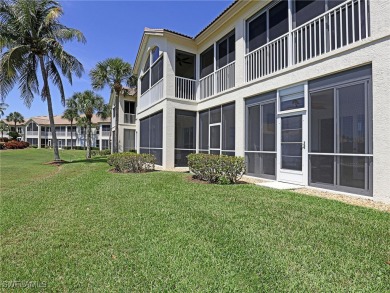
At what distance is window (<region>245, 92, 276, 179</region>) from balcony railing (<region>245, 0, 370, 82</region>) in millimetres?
1219

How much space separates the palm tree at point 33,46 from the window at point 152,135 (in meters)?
7.20

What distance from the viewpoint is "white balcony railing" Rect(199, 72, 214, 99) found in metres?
13.6

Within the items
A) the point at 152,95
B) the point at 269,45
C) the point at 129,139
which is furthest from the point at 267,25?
the point at 129,139

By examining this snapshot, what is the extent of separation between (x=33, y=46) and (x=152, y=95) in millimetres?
9827

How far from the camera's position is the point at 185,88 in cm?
1460

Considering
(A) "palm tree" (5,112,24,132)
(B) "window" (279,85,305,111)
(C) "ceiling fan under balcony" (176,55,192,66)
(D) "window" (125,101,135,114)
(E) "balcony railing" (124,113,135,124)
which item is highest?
(A) "palm tree" (5,112,24,132)

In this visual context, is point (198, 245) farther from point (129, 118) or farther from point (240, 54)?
point (129, 118)

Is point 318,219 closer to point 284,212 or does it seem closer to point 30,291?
point 284,212

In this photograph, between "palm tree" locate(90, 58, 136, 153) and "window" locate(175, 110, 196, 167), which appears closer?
"window" locate(175, 110, 196, 167)

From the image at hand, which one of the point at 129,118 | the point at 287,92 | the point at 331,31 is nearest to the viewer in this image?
the point at 331,31

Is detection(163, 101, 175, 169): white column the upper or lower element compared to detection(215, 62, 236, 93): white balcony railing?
lower

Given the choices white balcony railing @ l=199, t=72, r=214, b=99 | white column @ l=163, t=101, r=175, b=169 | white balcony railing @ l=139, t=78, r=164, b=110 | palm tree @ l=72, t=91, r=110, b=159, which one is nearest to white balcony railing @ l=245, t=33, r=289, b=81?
white balcony railing @ l=199, t=72, r=214, b=99

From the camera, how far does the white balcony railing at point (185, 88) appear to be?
14292 mm

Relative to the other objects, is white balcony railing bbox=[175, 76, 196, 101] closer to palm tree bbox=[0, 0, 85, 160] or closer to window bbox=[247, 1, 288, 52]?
window bbox=[247, 1, 288, 52]
